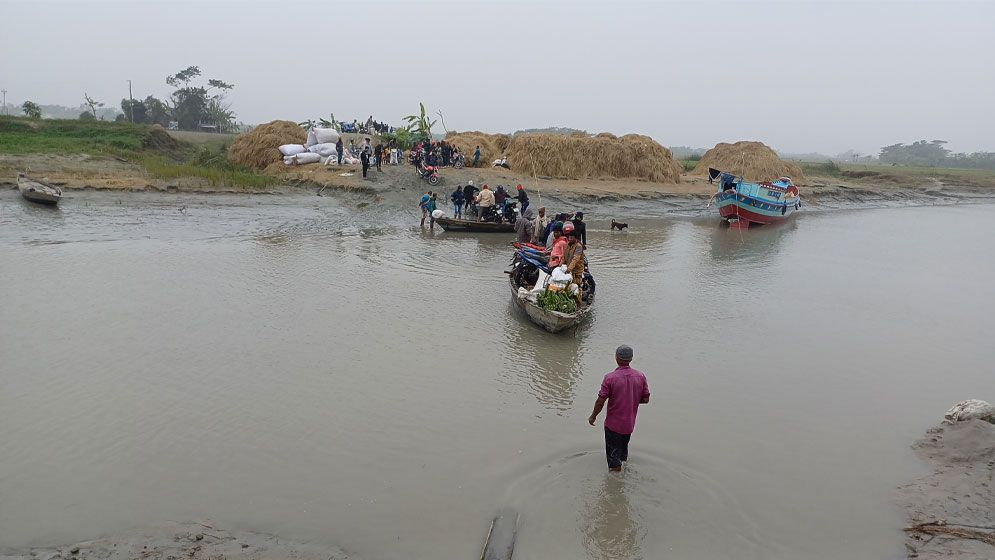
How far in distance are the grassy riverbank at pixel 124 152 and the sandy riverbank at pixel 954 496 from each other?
75.2ft

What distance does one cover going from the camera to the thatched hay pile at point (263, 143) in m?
28.3

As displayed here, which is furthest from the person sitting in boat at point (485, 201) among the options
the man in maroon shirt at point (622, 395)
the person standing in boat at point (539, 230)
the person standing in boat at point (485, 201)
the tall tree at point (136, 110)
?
the tall tree at point (136, 110)

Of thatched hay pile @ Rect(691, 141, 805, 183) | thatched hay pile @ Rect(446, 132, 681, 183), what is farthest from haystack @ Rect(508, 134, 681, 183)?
thatched hay pile @ Rect(691, 141, 805, 183)

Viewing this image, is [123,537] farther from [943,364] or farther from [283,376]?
[943,364]

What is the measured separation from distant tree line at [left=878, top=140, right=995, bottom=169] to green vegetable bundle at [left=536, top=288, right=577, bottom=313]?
96.7 metres

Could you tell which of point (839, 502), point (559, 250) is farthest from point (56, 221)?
point (839, 502)

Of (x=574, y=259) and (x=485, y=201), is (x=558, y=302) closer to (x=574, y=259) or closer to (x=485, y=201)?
(x=574, y=259)

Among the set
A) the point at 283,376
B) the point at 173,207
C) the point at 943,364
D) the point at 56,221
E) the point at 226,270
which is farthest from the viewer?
the point at 173,207

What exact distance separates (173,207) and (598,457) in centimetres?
1905

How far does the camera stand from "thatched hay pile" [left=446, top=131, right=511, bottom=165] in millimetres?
30969

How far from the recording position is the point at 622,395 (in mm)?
5520

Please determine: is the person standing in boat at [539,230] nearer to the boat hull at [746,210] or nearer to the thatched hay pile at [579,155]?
the boat hull at [746,210]

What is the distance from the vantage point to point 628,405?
219 inches

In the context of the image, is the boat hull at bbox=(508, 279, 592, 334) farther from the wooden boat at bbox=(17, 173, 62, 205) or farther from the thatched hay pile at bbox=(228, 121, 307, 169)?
the thatched hay pile at bbox=(228, 121, 307, 169)
